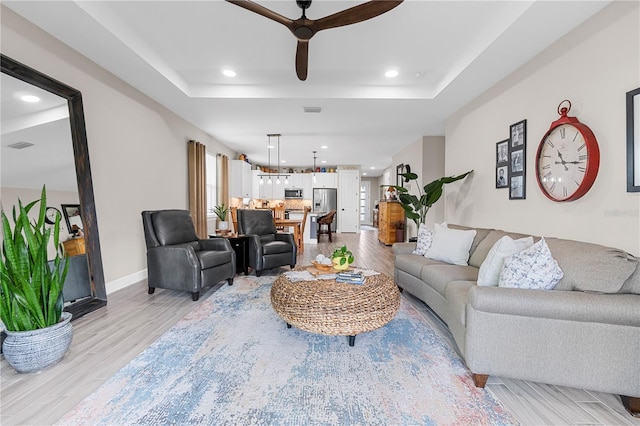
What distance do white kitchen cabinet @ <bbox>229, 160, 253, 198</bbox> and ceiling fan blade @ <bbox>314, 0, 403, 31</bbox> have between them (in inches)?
225

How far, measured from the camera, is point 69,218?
2.65 m

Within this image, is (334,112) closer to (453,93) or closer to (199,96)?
(453,93)

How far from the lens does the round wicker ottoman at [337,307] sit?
6.20ft

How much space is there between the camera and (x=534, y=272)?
1.73 metres

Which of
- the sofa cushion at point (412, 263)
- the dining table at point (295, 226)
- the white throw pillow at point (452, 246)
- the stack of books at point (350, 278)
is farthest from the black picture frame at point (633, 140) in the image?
the dining table at point (295, 226)

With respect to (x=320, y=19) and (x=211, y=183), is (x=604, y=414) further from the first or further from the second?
A: (x=211, y=183)

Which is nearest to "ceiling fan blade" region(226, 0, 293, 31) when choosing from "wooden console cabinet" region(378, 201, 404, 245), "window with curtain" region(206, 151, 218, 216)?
"window with curtain" region(206, 151, 218, 216)

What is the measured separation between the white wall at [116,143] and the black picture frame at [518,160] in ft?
15.4

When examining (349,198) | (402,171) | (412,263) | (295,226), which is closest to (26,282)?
(412,263)

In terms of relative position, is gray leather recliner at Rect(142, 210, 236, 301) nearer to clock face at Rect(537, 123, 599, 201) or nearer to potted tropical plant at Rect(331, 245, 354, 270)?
potted tropical plant at Rect(331, 245, 354, 270)

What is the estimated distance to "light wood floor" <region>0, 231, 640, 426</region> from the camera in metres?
1.44

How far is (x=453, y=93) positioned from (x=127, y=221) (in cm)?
A: 469

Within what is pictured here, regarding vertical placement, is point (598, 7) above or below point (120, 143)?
above

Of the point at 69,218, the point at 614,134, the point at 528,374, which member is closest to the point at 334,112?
the point at 614,134
